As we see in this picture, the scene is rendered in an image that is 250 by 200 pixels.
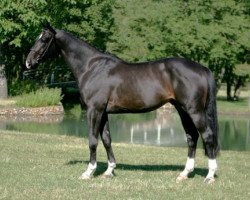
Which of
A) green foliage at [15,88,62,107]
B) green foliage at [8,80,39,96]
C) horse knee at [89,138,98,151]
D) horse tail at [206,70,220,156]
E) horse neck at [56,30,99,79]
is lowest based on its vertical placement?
green foliage at [8,80,39,96]

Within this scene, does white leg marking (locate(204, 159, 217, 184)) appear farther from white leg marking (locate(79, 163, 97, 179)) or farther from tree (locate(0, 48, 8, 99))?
tree (locate(0, 48, 8, 99))

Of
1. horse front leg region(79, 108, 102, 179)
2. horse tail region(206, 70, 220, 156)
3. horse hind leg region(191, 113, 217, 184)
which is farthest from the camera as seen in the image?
horse front leg region(79, 108, 102, 179)

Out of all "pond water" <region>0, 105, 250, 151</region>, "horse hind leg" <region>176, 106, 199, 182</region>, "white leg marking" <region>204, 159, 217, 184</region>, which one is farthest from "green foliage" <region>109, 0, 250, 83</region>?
"white leg marking" <region>204, 159, 217, 184</region>

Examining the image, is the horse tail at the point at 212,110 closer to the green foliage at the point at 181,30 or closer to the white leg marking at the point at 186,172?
the white leg marking at the point at 186,172

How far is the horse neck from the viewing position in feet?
34.4

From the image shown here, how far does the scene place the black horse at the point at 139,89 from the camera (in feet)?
32.4

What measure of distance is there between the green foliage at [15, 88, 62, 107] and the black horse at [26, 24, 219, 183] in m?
23.7

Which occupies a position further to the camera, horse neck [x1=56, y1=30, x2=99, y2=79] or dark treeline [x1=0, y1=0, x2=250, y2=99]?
dark treeline [x1=0, y1=0, x2=250, y2=99]

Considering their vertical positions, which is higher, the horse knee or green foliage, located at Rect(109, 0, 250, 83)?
the horse knee

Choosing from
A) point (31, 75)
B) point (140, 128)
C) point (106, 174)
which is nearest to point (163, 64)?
point (106, 174)

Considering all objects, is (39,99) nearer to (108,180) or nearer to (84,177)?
(84,177)

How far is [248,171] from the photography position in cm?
1209

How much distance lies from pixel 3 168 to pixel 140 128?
55.9ft

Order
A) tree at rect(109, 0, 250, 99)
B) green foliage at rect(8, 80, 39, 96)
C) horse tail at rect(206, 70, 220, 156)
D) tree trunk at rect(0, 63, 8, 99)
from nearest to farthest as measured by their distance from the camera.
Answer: horse tail at rect(206, 70, 220, 156)
tree trunk at rect(0, 63, 8, 99)
green foliage at rect(8, 80, 39, 96)
tree at rect(109, 0, 250, 99)
